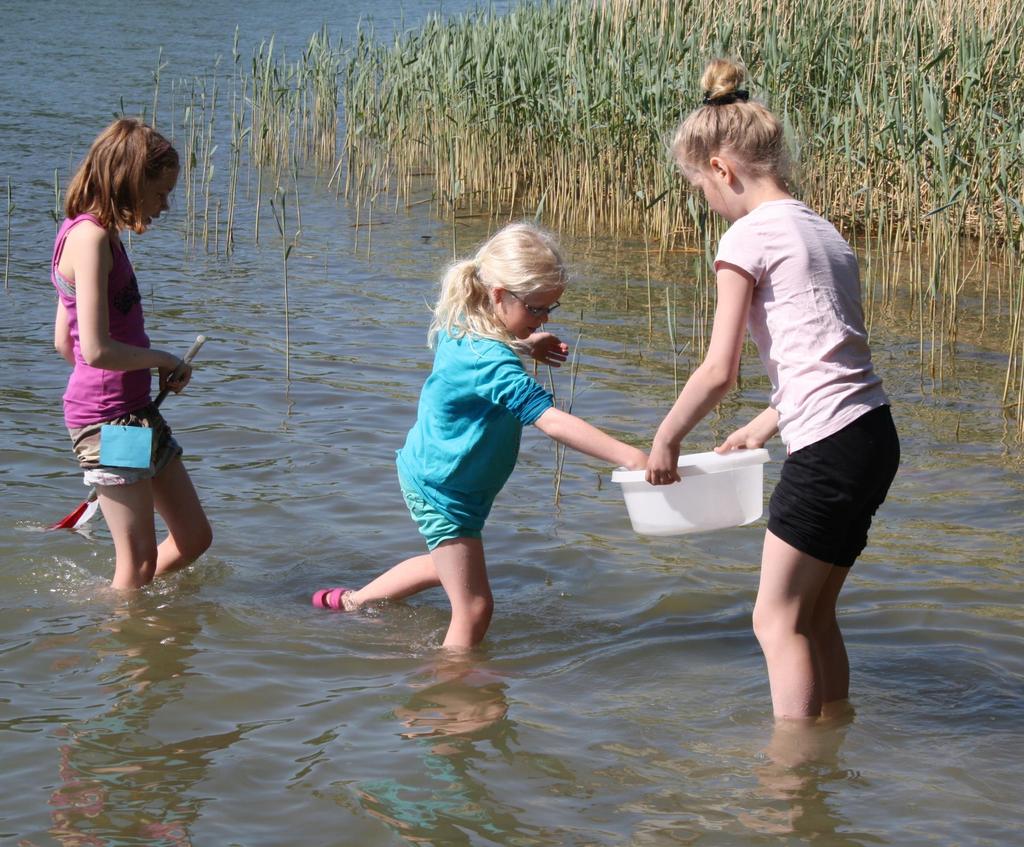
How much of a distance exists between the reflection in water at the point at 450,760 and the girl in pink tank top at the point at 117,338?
1.03 metres

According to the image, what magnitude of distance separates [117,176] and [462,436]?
1233 millimetres

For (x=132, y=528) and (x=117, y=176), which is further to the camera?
(x=132, y=528)

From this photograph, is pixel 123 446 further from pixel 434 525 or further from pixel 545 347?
pixel 545 347

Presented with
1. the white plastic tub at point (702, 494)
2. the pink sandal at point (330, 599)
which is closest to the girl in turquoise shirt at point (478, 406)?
the white plastic tub at point (702, 494)

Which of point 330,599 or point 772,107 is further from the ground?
point 772,107

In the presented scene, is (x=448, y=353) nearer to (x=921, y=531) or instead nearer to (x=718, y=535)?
(x=718, y=535)

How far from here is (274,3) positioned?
30.1 metres

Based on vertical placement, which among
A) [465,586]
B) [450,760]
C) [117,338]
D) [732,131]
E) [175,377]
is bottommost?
[450,760]

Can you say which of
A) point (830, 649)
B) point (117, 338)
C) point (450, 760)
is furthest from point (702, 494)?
point (117, 338)

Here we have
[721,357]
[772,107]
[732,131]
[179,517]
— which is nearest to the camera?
[721,357]

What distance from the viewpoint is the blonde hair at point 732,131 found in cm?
301

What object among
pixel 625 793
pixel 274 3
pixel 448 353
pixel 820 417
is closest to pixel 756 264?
pixel 820 417

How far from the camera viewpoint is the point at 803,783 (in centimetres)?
313

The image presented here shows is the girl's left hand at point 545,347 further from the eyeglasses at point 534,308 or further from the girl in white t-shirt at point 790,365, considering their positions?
the girl in white t-shirt at point 790,365
